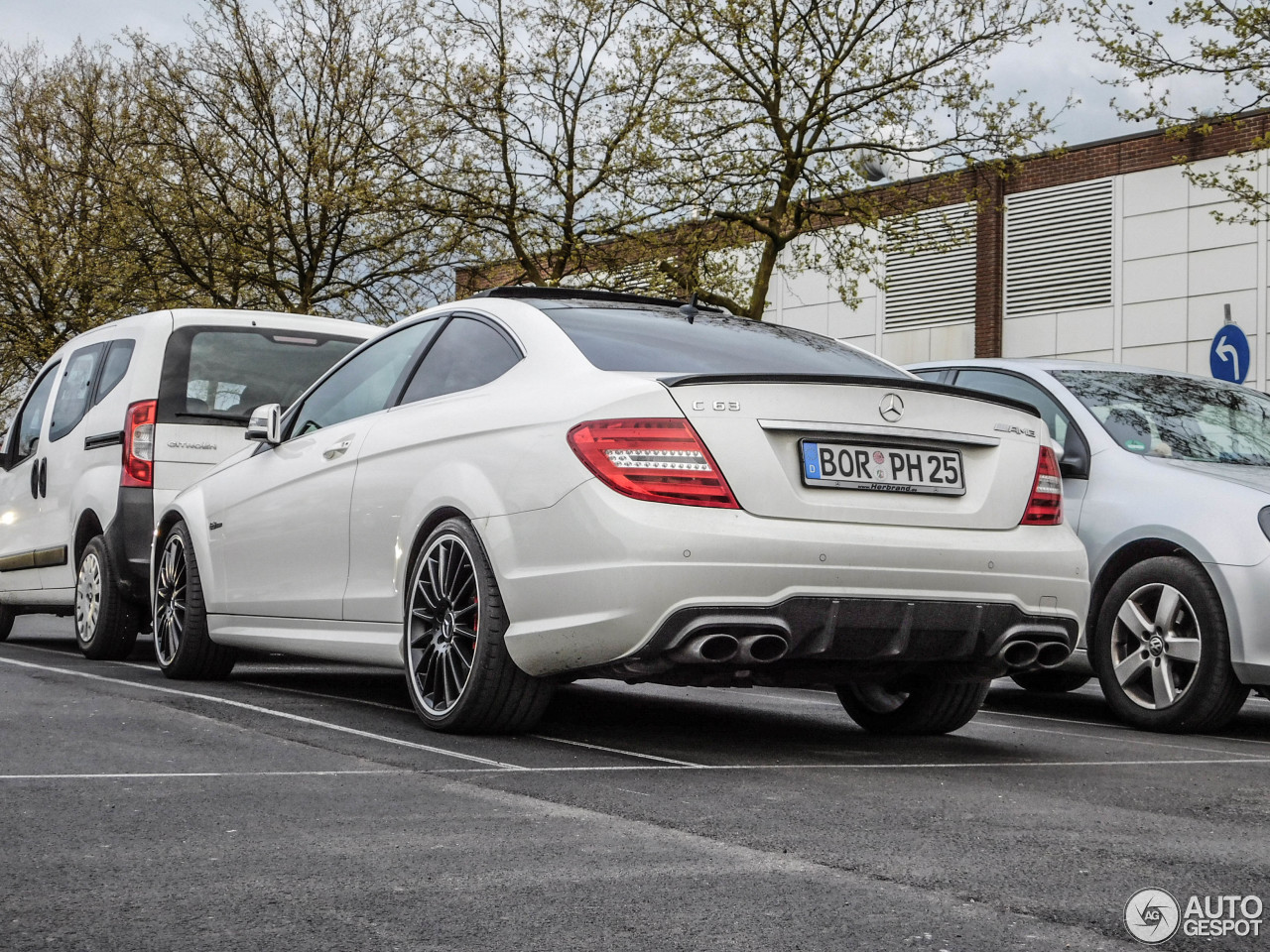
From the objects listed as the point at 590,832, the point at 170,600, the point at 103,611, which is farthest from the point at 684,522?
the point at 103,611

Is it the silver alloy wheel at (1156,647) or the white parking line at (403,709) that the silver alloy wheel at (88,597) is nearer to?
the white parking line at (403,709)

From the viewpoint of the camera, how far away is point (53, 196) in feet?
107

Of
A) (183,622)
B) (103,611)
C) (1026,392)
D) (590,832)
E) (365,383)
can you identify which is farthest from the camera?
(103,611)

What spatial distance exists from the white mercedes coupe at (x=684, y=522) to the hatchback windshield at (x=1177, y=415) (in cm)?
198

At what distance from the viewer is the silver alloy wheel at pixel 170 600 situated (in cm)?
761

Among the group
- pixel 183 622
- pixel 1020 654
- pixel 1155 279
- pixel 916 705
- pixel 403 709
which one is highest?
pixel 1155 279

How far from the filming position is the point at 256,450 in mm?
7277

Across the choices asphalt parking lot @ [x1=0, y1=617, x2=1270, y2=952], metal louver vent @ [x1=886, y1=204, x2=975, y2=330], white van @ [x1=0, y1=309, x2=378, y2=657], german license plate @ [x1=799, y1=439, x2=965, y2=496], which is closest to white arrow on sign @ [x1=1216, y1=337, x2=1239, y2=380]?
white van @ [x1=0, y1=309, x2=378, y2=657]

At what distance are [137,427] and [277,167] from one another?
19.2 meters

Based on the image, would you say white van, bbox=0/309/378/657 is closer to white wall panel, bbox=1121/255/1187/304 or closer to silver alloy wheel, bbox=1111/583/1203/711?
silver alloy wheel, bbox=1111/583/1203/711

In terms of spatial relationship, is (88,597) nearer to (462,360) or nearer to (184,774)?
(462,360)

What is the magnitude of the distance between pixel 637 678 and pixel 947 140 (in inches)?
677

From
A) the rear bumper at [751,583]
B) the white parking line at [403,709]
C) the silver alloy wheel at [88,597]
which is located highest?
the rear bumper at [751,583]

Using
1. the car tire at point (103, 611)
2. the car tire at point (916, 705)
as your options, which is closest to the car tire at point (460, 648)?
the car tire at point (916, 705)
